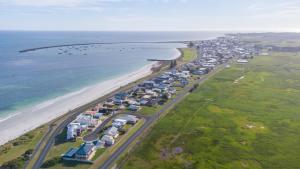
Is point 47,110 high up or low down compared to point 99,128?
up

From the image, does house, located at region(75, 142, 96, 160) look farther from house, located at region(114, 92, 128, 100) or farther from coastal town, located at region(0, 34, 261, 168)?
Result: house, located at region(114, 92, 128, 100)

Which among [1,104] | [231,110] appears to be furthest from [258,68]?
[1,104]

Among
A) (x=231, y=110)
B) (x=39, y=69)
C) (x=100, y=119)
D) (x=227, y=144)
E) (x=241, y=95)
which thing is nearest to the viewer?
(x=227, y=144)

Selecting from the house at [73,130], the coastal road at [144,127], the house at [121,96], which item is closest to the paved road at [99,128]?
the coastal road at [144,127]

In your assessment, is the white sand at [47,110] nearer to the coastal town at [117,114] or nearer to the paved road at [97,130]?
the coastal town at [117,114]

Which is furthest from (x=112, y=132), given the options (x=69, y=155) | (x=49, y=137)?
(x=49, y=137)

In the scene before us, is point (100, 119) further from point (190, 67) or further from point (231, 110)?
point (190, 67)

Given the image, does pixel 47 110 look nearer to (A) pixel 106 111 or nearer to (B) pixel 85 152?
(A) pixel 106 111
